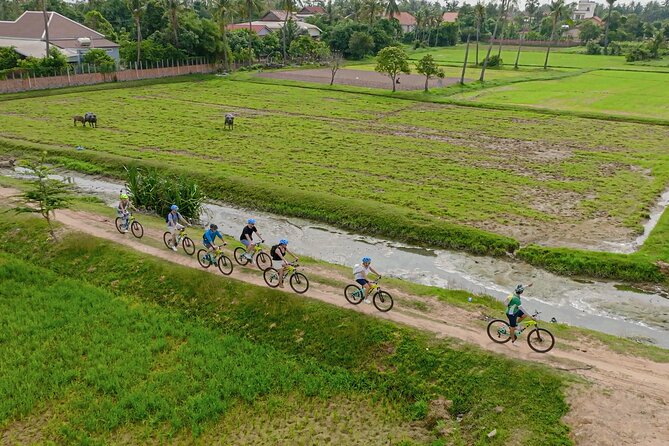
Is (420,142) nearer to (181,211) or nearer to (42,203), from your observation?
(181,211)

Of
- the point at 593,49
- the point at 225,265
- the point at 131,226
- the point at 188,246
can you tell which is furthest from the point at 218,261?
the point at 593,49

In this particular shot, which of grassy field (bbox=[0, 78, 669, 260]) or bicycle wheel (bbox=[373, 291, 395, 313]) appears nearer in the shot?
bicycle wheel (bbox=[373, 291, 395, 313])

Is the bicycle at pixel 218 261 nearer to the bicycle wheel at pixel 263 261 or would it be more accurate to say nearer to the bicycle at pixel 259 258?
the bicycle at pixel 259 258

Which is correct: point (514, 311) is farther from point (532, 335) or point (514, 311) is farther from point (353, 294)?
point (353, 294)

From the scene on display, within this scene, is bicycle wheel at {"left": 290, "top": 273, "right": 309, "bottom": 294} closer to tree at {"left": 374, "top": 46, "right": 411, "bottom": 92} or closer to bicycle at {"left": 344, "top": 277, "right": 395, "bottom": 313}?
bicycle at {"left": 344, "top": 277, "right": 395, "bottom": 313}

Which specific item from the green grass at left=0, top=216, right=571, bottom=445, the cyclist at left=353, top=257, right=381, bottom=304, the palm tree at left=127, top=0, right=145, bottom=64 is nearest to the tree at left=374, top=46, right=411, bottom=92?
the palm tree at left=127, top=0, right=145, bottom=64

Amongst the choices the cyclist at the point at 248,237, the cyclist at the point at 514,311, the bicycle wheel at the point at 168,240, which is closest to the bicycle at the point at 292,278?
the cyclist at the point at 248,237

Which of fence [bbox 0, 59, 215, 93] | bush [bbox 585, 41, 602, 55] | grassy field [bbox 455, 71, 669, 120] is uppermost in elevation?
bush [bbox 585, 41, 602, 55]

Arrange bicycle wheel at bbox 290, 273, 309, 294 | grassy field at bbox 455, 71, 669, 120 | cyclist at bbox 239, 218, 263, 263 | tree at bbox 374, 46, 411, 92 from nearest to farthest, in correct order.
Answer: bicycle wheel at bbox 290, 273, 309, 294, cyclist at bbox 239, 218, 263, 263, grassy field at bbox 455, 71, 669, 120, tree at bbox 374, 46, 411, 92
